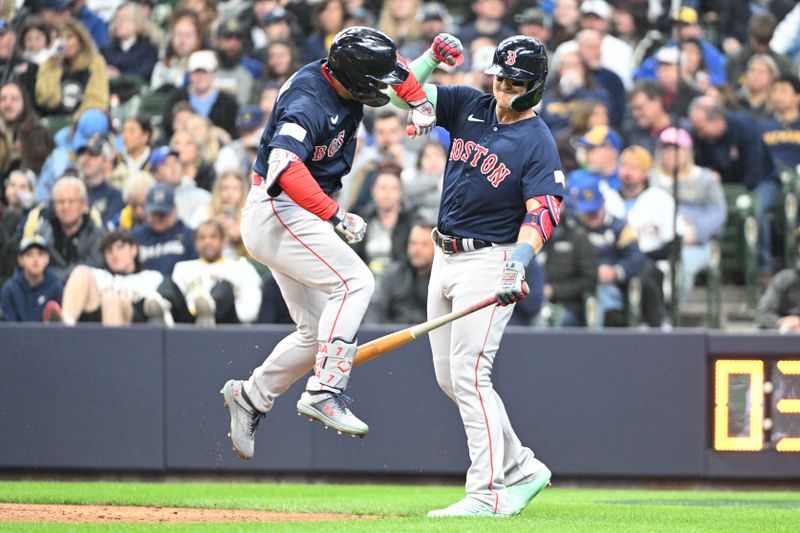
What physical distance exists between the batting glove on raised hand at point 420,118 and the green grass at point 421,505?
6.05 feet

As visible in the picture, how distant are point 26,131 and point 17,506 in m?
4.17

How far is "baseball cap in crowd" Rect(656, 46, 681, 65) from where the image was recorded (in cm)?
1027

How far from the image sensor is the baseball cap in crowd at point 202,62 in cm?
1068

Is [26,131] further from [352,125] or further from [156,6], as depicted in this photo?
[352,125]

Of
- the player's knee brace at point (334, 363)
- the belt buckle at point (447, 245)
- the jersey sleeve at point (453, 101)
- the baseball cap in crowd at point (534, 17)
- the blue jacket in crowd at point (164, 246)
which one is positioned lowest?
the player's knee brace at point (334, 363)

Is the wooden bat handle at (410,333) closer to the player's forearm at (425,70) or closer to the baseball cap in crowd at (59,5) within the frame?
the player's forearm at (425,70)

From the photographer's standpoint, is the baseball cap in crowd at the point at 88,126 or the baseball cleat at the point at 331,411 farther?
the baseball cap in crowd at the point at 88,126

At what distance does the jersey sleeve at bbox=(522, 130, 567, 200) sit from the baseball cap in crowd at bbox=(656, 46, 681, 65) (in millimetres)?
4442

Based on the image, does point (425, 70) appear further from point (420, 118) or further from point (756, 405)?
point (756, 405)

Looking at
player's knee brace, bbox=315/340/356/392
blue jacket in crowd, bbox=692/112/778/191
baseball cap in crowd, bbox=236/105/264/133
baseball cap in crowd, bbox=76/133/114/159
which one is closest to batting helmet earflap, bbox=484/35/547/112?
player's knee brace, bbox=315/340/356/392

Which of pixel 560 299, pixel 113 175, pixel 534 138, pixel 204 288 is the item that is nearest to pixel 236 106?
pixel 113 175

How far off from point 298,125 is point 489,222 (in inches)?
44.5

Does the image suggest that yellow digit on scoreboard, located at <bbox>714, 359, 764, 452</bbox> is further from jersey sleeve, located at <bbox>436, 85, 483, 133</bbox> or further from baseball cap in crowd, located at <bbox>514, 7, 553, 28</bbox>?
baseball cap in crowd, located at <bbox>514, 7, 553, 28</bbox>

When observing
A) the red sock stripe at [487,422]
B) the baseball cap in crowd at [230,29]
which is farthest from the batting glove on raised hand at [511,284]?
the baseball cap in crowd at [230,29]
